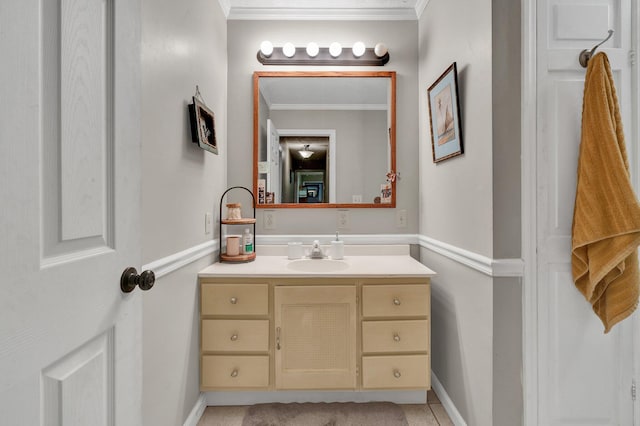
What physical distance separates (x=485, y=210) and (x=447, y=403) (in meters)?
1.12

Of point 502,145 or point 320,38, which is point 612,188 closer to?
point 502,145

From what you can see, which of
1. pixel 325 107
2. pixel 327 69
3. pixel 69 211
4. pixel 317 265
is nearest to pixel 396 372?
pixel 317 265

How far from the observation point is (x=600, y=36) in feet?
4.27

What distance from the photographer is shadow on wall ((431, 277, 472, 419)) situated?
1559 millimetres

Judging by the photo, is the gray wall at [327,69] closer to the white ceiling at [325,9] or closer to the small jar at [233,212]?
the white ceiling at [325,9]

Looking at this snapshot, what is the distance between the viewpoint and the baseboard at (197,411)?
1534 mm

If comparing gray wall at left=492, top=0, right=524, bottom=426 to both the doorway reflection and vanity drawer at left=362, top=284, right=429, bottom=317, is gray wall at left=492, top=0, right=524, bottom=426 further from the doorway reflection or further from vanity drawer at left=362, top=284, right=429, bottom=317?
the doorway reflection

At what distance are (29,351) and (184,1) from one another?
154cm

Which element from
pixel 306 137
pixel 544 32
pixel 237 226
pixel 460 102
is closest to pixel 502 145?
pixel 460 102

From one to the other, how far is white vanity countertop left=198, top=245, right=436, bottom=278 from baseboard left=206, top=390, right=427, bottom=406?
2.29 ft

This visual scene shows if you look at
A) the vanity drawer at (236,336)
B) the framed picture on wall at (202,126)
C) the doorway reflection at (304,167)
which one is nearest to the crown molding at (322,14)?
the doorway reflection at (304,167)

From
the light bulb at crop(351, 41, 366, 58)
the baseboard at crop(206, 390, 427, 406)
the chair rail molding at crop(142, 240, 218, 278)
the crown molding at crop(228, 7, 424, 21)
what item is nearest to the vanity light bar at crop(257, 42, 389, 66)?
the light bulb at crop(351, 41, 366, 58)

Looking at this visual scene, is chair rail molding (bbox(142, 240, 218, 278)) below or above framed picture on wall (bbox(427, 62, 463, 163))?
below

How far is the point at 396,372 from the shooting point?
5.42 feet
